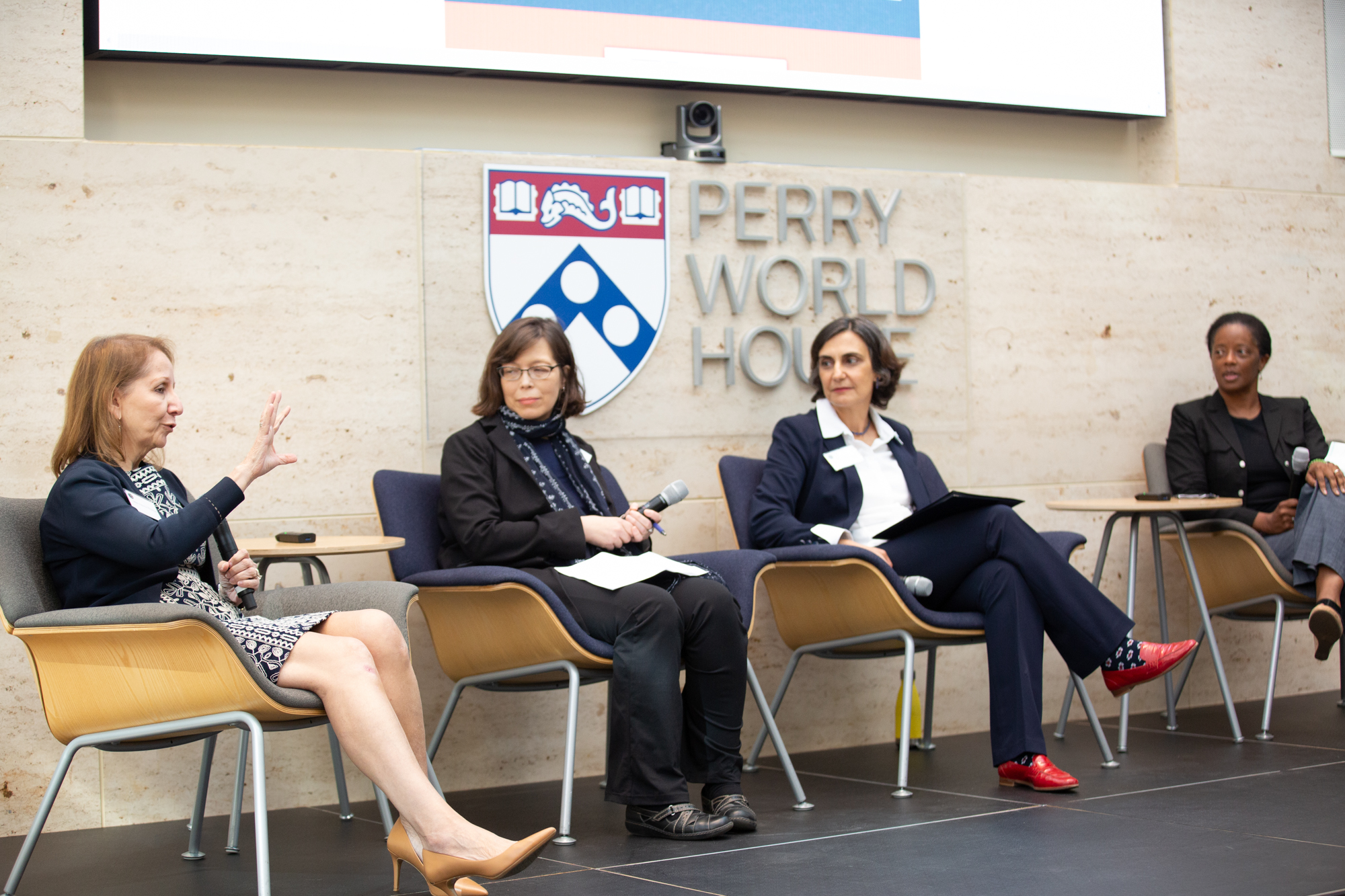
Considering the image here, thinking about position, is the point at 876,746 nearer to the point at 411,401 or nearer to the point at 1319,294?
the point at 411,401

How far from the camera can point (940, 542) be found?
12.5ft

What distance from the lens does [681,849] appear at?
2992 millimetres

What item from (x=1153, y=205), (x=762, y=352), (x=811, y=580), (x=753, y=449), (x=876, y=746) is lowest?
(x=876, y=746)

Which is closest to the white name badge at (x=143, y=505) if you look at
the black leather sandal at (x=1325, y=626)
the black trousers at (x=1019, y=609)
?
the black trousers at (x=1019, y=609)

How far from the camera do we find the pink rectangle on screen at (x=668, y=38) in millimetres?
4379

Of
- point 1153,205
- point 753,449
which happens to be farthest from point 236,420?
point 1153,205

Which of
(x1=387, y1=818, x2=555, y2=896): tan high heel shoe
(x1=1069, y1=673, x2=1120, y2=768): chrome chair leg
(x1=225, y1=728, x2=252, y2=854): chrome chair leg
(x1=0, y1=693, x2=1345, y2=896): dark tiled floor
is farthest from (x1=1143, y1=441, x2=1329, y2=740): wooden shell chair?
(x1=225, y1=728, x2=252, y2=854): chrome chair leg

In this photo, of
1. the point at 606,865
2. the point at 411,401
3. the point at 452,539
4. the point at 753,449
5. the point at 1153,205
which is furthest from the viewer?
the point at 1153,205

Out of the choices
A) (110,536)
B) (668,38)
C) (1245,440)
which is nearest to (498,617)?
(110,536)

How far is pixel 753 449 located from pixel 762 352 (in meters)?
0.33

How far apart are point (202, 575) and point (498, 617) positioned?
0.74 meters

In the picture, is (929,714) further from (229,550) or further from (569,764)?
(229,550)

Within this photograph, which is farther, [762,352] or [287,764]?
[762,352]

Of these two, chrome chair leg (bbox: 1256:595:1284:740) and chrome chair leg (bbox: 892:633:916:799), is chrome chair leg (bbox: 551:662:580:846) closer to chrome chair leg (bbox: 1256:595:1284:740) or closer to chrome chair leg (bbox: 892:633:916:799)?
chrome chair leg (bbox: 892:633:916:799)
